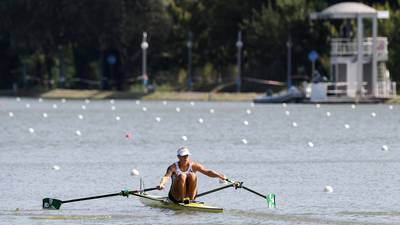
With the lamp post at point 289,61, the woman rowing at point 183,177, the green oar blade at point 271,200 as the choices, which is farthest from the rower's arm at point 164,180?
the lamp post at point 289,61

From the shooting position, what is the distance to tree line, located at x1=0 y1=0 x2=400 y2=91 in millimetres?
108625

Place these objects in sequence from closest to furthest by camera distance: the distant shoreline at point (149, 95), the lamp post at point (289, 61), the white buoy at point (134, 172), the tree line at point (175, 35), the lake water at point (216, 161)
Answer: the lake water at point (216, 161) < the white buoy at point (134, 172) < the distant shoreline at point (149, 95) < the lamp post at point (289, 61) < the tree line at point (175, 35)

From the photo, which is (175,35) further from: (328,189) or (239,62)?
(328,189)

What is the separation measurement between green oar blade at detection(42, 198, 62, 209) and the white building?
196 ft

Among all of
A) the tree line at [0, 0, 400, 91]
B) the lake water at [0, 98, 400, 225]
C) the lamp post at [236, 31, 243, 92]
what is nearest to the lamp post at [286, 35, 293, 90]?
the tree line at [0, 0, 400, 91]

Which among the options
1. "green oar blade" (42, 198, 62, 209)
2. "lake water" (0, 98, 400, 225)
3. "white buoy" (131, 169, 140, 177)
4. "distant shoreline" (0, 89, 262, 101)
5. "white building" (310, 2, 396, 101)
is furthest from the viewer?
"distant shoreline" (0, 89, 262, 101)

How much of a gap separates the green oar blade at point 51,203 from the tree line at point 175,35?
2698 inches

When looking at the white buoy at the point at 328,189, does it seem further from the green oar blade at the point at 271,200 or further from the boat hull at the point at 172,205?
the boat hull at the point at 172,205

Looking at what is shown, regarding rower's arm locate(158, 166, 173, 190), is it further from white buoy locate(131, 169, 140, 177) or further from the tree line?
the tree line

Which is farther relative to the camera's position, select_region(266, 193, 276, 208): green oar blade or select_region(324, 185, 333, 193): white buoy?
select_region(324, 185, 333, 193): white buoy

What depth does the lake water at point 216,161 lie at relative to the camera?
33.3 metres

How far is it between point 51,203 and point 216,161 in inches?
586

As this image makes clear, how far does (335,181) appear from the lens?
40469mm

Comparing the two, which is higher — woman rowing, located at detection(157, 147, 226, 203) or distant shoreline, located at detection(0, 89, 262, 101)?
distant shoreline, located at detection(0, 89, 262, 101)
